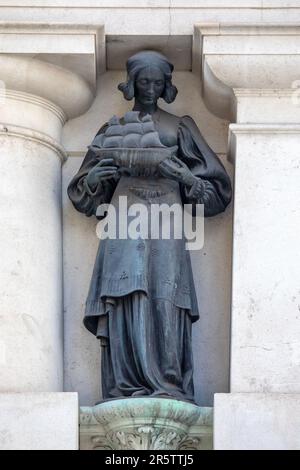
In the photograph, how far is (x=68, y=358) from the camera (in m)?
21.0

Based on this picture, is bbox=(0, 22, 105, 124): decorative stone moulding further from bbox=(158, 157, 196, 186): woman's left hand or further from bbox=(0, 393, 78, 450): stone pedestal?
bbox=(0, 393, 78, 450): stone pedestal

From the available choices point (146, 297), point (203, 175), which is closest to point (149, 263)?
point (146, 297)

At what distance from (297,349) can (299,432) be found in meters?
0.60

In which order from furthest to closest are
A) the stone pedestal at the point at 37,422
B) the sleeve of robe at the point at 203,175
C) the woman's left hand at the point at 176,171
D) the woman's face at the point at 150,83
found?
the woman's face at the point at 150,83, the sleeve of robe at the point at 203,175, the woman's left hand at the point at 176,171, the stone pedestal at the point at 37,422

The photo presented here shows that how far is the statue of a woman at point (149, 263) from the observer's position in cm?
2064

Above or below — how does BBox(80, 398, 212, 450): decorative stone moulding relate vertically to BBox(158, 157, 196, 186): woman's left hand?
below

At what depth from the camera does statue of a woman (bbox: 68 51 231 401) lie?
67.7 ft

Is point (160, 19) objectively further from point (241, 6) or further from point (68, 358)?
point (68, 358)

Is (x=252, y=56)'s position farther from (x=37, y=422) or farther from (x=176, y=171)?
(x=37, y=422)

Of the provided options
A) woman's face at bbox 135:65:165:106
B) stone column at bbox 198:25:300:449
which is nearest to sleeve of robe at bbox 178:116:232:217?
stone column at bbox 198:25:300:449

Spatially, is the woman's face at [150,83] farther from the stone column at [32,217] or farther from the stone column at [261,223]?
the stone column at [32,217]

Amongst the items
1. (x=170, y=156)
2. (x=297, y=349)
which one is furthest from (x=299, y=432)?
(x=170, y=156)

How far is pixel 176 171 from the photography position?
20875mm

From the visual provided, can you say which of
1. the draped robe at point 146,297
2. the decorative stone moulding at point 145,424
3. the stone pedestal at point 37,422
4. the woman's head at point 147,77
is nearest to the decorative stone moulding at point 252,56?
the woman's head at point 147,77
